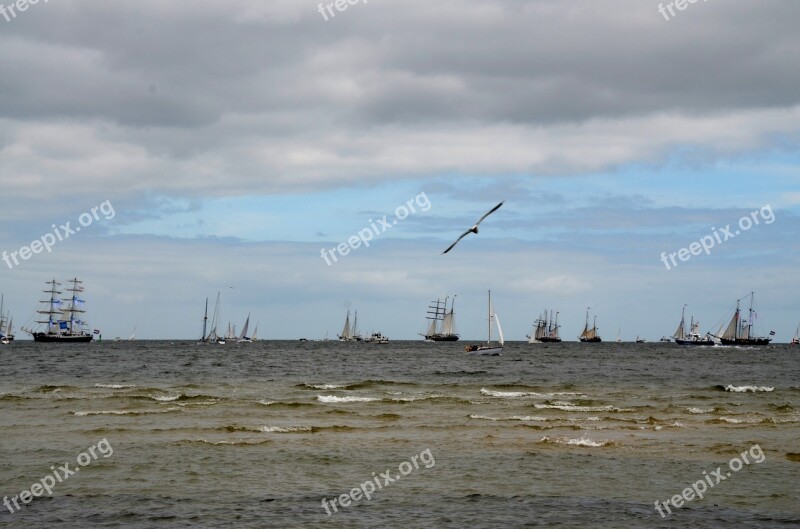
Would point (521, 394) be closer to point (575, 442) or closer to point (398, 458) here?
point (575, 442)

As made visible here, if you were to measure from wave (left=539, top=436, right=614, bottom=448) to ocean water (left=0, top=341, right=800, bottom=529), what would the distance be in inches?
4.8

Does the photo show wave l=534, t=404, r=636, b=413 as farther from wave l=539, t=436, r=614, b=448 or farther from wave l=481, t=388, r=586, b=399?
wave l=539, t=436, r=614, b=448

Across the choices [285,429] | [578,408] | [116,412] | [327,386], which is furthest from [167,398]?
[578,408]

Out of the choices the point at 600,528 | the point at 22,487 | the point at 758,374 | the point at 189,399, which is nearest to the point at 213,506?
the point at 22,487

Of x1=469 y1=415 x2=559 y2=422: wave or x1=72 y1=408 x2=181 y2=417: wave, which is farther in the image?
x1=72 y1=408 x2=181 y2=417: wave

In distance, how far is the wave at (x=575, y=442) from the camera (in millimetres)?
Result: 31062

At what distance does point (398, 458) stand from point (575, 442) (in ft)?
25.4

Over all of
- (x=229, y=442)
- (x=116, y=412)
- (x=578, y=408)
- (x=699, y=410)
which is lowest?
(x=116, y=412)

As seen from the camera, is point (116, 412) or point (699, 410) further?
point (699, 410)

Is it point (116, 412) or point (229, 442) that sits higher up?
point (229, 442)

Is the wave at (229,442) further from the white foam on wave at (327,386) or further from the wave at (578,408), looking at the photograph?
the white foam on wave at (327,386)

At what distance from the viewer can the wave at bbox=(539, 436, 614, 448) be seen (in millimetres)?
31062

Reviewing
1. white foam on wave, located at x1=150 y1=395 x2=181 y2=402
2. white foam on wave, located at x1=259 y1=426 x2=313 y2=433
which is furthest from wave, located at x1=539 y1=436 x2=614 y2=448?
white foam on wave, located at x1=150 y1=395 x2=181 y2=402

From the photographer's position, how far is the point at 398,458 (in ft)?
92.3
